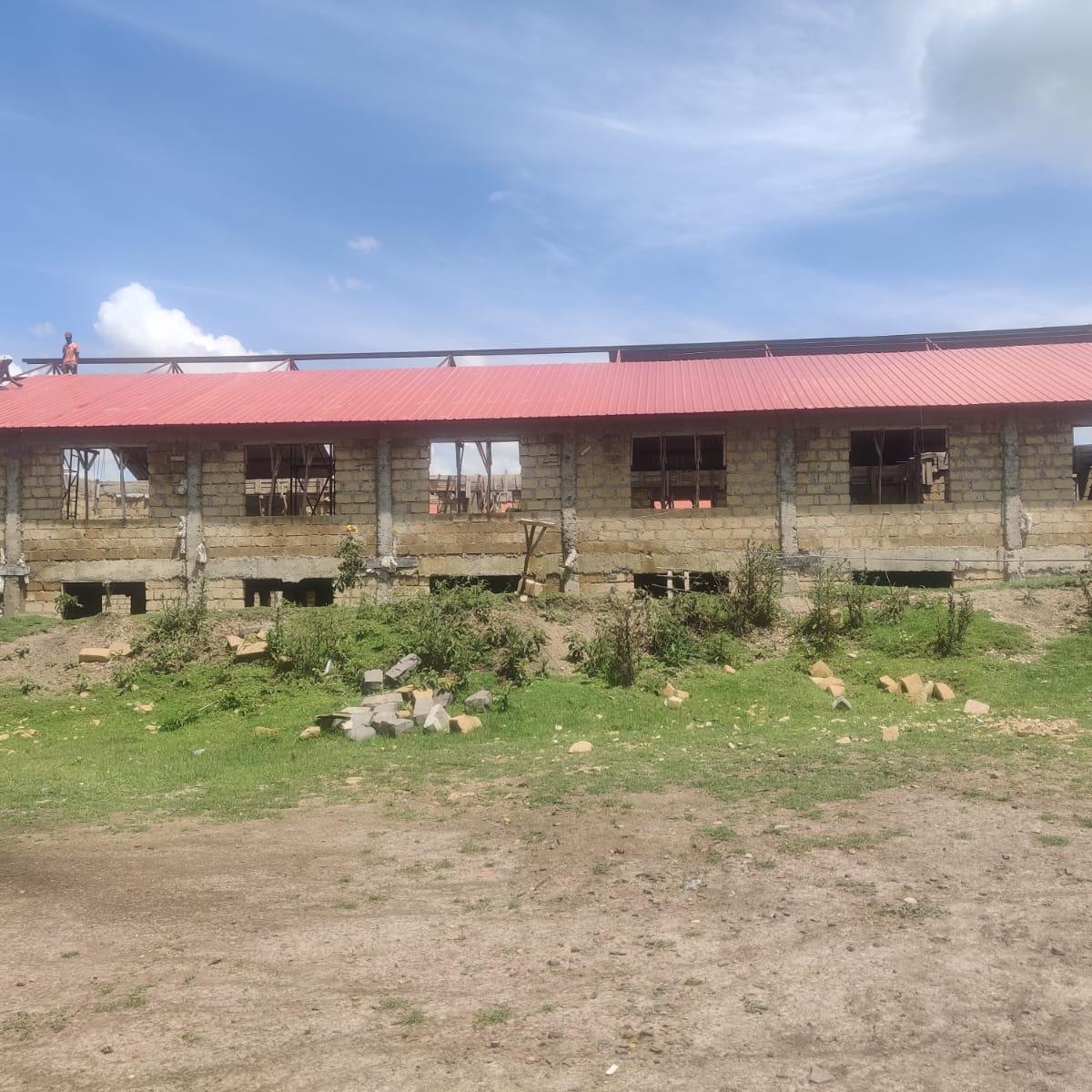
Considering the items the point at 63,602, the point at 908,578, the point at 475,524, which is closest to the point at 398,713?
the point at 475,524

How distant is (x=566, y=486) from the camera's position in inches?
749

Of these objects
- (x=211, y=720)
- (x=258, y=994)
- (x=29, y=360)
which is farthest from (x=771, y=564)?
(x=29, y=360)

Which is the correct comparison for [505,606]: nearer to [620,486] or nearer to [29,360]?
[620,486]

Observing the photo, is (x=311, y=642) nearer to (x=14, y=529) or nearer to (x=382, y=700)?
(x=382, y=700)

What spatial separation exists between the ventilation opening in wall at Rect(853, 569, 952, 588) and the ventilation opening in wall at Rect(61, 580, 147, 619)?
16.1m

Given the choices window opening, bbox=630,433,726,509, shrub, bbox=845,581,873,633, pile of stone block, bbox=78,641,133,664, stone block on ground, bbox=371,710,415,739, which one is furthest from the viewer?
window opening, bbox=630,433,726,509

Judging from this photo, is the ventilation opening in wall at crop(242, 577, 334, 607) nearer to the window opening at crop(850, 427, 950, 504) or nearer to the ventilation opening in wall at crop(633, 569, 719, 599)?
the ventilation opening in wall at crop(633, 569, 719, 599)

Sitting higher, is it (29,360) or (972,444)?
(29,360)

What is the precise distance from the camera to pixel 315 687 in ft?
43.0

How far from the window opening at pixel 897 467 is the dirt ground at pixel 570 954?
15.2 m

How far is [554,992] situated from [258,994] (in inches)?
56.5

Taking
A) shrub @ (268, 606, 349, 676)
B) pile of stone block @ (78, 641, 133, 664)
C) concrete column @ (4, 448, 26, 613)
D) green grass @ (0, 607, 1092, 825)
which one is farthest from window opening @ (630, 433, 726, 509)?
concrete column @ (4, 448, 26, 613)

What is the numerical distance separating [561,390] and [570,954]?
17.4 m

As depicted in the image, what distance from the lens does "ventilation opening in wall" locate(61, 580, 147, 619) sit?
19.8 metres
